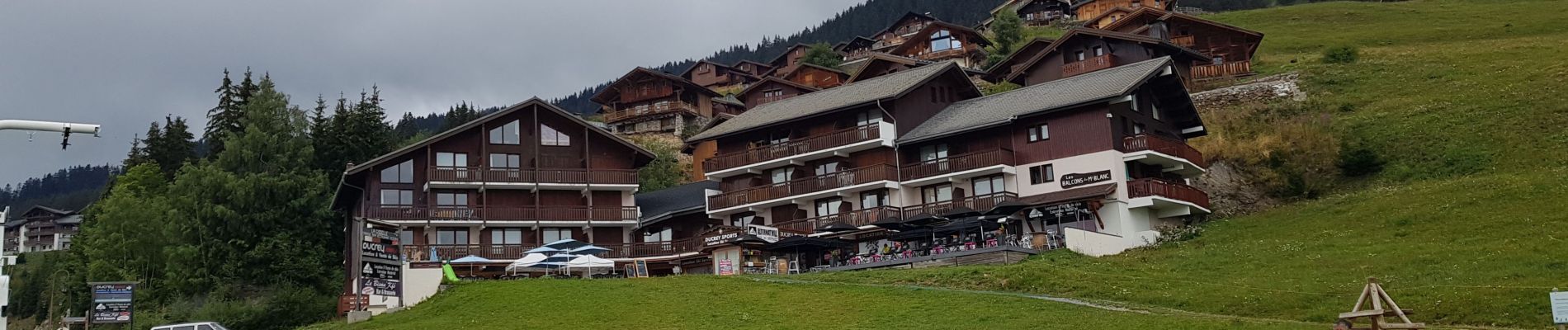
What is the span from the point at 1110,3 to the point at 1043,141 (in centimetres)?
7444

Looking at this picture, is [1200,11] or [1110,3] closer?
[1110,3]

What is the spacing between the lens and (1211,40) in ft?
292

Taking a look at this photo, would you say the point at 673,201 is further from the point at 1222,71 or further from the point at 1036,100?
the point at 1222,71

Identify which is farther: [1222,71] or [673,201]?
[1222,71]

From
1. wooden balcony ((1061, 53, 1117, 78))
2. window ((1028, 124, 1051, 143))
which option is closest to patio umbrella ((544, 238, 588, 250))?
window ((1028, 124, 1051, 143))

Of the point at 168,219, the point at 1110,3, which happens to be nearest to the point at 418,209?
the point at 168,219

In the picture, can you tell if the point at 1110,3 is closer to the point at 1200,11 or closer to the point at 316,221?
the point at 1200,11

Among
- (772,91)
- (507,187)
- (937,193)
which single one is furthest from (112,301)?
(772,91)

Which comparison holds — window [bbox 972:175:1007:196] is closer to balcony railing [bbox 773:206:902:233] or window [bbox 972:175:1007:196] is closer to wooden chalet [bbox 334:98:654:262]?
balcony railing [bbox 773:206:902:233]

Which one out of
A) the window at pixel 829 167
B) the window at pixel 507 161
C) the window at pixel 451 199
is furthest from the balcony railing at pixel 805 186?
the window at pixel 451 199

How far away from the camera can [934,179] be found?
2360 inches

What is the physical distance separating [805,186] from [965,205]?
849cm

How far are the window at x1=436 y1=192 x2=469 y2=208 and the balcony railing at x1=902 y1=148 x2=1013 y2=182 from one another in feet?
68.0

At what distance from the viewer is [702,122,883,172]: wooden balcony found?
2450 inches
